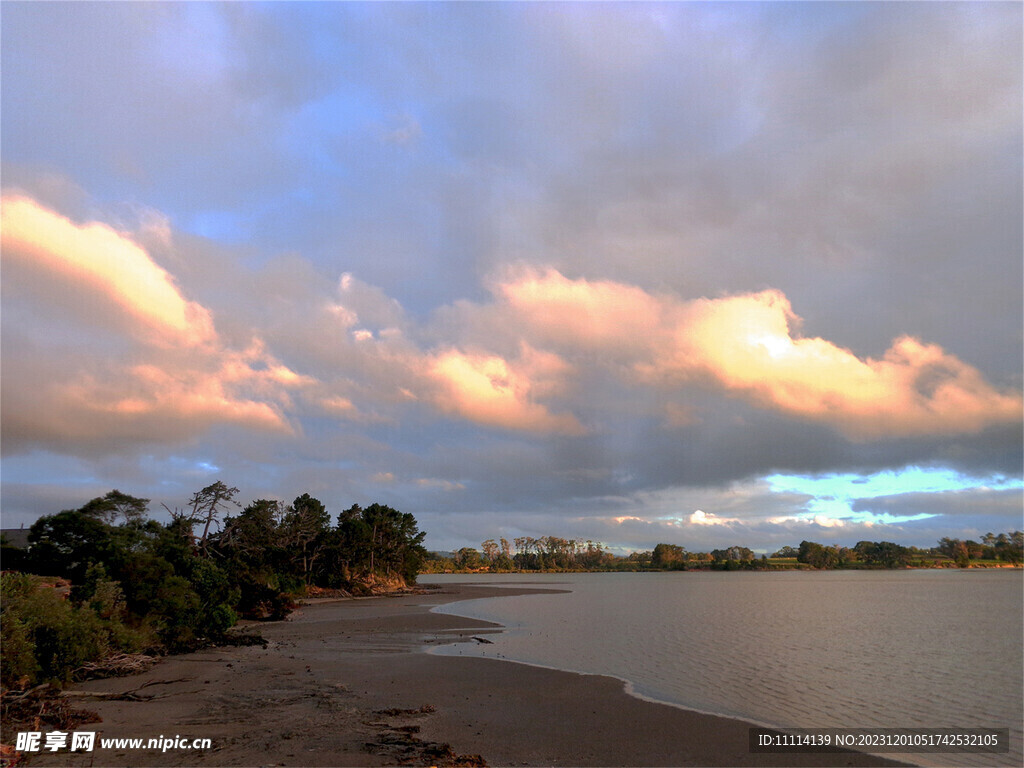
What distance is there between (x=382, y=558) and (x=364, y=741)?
83.2 meters

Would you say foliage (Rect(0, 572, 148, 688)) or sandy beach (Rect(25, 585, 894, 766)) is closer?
sandy beach (Rect(25, 585, 894, 766))

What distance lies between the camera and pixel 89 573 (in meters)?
23.7

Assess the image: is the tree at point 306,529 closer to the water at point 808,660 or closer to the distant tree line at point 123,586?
the distant tree line at point 123,586

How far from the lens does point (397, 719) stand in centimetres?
1506

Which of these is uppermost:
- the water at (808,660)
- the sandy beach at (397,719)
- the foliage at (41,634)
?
the foliage at (41,634)

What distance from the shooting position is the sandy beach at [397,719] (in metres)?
12.2

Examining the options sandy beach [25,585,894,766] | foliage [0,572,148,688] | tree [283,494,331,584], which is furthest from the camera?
tree [283,494,331,584]

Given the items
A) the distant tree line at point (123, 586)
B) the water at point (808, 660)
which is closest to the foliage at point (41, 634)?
the distant tree line at point (123, 586)

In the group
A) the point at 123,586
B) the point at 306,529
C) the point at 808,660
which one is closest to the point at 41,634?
the point at 123,586

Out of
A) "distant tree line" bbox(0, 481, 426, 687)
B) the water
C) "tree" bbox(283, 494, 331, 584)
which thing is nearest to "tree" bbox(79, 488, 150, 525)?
"distant tree line" bbox(0, 481, 426, 687)

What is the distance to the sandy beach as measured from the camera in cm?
1223

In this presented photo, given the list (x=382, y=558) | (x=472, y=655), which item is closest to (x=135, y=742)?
(x=472, y=655)

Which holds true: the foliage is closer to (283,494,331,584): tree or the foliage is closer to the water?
the water

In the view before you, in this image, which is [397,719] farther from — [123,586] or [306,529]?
[306,529]
